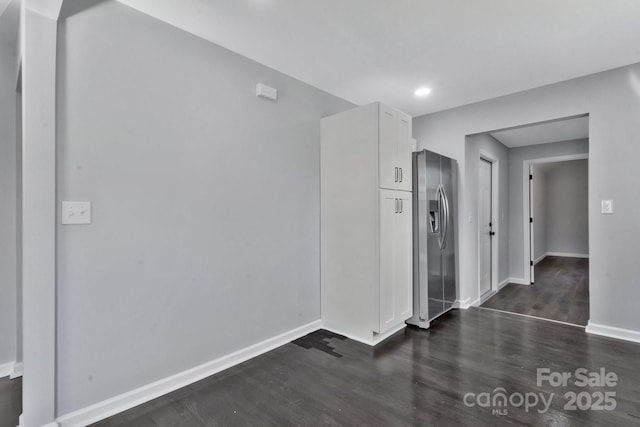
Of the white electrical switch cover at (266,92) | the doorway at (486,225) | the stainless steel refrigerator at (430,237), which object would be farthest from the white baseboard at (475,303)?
the white electrical switch cover at (266,92)

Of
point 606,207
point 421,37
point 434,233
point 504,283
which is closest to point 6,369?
point 434,233

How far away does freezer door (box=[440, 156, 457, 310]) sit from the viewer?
3.61 m

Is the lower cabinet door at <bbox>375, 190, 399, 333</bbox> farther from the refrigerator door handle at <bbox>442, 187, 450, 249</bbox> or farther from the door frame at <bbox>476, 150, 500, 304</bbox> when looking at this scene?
the door frame at <bbox>476, 150, 500, 304</bbox>

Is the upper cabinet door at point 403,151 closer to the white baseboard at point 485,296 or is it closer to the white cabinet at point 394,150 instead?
the white cabinet at point 394,150

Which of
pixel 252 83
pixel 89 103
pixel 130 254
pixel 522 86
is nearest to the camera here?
pixel 89 103

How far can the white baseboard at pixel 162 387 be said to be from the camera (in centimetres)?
177

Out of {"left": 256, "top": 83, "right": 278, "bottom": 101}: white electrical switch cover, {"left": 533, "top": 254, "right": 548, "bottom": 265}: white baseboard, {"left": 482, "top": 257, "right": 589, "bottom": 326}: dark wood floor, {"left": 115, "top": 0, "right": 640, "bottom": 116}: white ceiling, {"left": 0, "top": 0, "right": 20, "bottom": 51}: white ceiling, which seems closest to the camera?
{"left": 0, "top": 0, "right": 20, "bottom": 51}: white ceiling

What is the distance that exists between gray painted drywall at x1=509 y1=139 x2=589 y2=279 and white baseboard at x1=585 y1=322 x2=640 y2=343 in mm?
2436

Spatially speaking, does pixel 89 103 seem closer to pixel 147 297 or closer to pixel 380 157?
pixel 147 297

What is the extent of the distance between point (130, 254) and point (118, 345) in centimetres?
57

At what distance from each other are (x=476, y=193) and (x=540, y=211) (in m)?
5.13

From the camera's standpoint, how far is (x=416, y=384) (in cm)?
217

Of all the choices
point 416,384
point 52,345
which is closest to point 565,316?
point 416,384

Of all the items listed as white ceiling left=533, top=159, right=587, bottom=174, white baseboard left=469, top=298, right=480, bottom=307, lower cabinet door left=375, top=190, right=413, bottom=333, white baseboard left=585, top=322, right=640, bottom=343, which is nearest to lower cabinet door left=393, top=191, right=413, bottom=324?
lower cabinet door left=375, top=190, right=413, bottom=333
